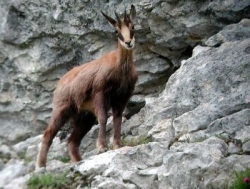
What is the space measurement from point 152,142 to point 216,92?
59.7 inches

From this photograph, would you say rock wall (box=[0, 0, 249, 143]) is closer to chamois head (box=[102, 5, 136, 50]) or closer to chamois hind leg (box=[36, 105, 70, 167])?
chamois head (box=[102, 5, 136, 50])

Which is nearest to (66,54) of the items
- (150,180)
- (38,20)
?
(38,20)

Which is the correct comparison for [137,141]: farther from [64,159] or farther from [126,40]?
[64,159]

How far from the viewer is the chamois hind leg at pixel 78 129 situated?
36.1 feet

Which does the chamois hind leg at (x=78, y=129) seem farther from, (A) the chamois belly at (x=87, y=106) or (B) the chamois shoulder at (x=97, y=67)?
(B) the chamois shoulder at (x=97, y=67)

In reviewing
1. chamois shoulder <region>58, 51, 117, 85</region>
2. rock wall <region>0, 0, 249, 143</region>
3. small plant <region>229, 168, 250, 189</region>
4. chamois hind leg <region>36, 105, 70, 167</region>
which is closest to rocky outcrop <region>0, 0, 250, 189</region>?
rock wall <region>0, 0, 249, 143</region>

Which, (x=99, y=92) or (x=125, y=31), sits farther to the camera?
(x=99, y=92)

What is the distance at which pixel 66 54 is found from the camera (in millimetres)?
12836

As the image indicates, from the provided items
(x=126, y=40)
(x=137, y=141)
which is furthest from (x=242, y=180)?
(x=126, y=40)

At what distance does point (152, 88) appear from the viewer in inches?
485

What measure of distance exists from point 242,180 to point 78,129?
459 cm

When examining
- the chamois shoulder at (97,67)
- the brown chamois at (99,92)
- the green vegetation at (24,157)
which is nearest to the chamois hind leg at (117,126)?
the brown chamois at (99,92)

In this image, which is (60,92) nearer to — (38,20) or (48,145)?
(48,145)

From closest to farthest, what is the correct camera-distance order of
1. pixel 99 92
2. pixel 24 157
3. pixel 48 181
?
pixel 48 181, pixel 99 92, pixel 24 157
